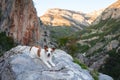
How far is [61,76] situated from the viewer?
80.7 ft

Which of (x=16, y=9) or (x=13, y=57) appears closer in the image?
(x=13, y=57)

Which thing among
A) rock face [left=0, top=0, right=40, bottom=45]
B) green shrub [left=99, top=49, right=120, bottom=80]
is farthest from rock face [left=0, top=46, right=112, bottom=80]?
green shrub [left=99, top=49, right=120, bottom=80]

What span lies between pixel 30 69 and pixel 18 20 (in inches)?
3202

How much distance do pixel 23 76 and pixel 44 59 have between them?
7.74 feet

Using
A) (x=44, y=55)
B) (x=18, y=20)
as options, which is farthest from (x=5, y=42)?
(x=44, y=55)

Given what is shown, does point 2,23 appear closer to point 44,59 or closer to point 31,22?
point 31,22

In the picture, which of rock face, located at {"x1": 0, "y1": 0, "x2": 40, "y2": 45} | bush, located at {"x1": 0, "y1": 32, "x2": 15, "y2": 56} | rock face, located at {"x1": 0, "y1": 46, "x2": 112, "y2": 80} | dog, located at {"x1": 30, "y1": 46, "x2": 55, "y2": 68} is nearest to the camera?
rock face, located at {"x1": 0, "y1": 46, "x2": 112, "y2": 80}

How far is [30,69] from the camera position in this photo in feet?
86.7

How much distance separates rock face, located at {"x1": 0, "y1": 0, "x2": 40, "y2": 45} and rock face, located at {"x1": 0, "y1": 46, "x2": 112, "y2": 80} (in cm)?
7261

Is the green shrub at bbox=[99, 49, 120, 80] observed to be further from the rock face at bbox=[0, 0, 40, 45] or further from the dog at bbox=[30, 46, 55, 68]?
the dog at bbox=[30, 46, 55, 68]

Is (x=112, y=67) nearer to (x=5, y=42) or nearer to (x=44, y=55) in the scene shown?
(x=5, y=42)

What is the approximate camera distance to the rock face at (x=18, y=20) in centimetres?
10419

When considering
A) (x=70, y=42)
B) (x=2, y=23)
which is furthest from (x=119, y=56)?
(x=2, y=23)

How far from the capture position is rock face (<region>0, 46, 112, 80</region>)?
2482cm
